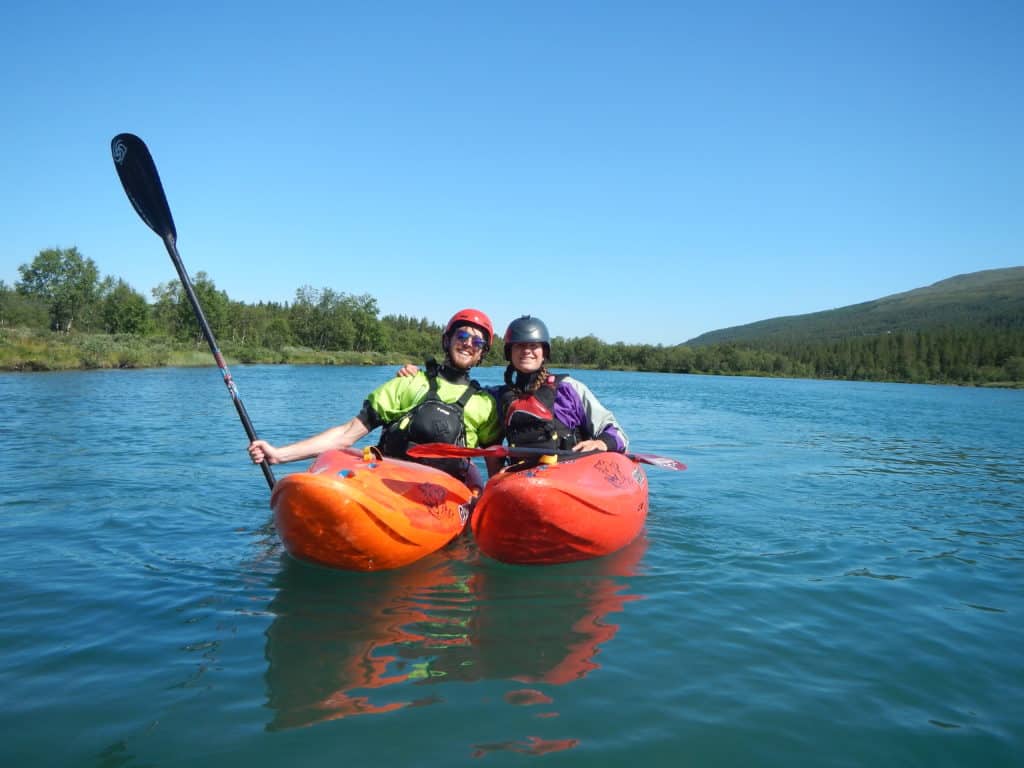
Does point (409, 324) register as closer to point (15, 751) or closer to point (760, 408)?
point (760, 408)

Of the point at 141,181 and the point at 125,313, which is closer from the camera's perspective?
the point at 141,181

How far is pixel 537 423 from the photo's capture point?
5711 mm

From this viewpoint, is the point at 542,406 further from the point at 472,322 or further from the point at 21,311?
the point at 21,311

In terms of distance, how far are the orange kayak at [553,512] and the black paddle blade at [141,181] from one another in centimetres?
371

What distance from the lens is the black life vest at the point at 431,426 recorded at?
5602 mm

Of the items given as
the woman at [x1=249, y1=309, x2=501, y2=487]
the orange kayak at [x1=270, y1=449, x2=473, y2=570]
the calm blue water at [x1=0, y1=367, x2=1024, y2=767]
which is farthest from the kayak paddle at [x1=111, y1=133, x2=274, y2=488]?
the calm blue water at [x1=0, y1=367, x2=1024, y2=767]

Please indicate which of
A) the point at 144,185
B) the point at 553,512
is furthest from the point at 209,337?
the point at 553,512

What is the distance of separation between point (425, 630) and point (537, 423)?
221cm

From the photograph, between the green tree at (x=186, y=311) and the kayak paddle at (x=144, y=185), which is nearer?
the kayak paddle at (x=144, y=185)

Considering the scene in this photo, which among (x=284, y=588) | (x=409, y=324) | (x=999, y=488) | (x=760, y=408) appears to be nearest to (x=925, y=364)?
(x=760, y=408)

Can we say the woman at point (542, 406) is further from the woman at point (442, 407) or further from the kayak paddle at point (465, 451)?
the kayak paddle at point (465, 451)

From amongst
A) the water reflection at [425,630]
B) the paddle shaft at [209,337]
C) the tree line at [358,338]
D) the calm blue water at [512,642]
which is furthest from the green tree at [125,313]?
the water reflection at [425,630]

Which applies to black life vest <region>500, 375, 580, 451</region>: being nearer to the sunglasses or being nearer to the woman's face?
the woman's face

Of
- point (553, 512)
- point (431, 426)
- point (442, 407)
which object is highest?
point (442, 407)
